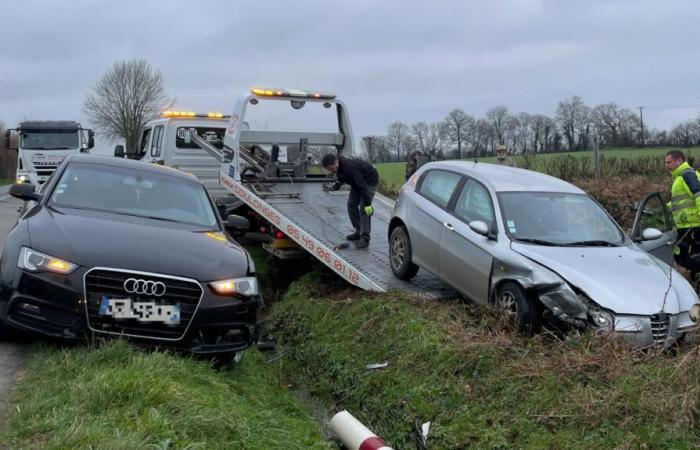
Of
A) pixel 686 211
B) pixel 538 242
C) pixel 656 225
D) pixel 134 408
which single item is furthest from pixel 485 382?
pixel 686 211

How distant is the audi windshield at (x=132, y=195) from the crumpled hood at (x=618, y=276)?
3.11 metres

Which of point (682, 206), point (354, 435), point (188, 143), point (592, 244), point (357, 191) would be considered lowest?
point (354, 435)

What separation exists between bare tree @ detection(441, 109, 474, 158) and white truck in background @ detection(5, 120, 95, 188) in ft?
50.3

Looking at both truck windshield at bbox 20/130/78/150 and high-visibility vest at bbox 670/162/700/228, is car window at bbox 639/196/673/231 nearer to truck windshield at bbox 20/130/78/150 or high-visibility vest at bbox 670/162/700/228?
high-visibility vest at bbox 670/162/700/228

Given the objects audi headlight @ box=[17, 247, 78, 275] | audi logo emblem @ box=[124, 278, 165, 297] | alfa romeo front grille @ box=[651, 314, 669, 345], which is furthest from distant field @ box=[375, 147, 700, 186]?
audi headlight @ box=[17, 247, 78, 275]

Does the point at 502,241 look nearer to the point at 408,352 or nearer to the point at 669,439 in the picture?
the point at 408,352

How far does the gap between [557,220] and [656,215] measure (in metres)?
1.64

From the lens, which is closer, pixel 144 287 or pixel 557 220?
pixel 144 287

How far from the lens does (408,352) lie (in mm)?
5988

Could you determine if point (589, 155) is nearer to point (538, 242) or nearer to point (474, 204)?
point (474, 204)

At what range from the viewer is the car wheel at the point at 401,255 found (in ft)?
26.5

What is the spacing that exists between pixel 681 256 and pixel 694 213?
0.54 metres

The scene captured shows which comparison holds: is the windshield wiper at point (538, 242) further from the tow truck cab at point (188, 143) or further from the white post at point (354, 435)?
the tow truck cab at point (188, 143)

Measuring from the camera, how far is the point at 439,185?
813 cm
